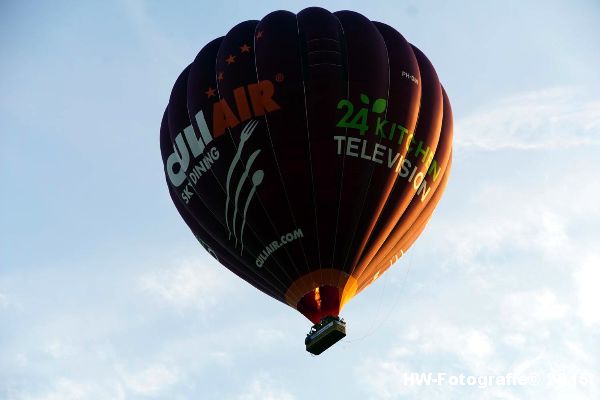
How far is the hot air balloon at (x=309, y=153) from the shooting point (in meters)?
22.0

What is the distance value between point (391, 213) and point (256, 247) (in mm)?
3094

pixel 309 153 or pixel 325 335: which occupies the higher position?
pixel 309 153

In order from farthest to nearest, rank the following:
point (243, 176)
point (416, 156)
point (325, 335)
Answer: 1. point (416, 156)
2. point (243, 176)
3. point (325, 335)

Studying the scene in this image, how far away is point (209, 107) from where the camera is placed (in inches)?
899

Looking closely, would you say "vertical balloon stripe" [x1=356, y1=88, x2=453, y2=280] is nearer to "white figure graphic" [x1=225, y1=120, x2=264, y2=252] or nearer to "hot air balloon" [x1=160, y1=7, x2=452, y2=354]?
"hot air balloon" [x1=160, y1=7, x2=452, y2=354]

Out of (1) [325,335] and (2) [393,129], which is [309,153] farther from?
(1) [325,335]

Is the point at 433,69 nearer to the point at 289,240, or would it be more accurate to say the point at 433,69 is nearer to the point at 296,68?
the point at 296,68

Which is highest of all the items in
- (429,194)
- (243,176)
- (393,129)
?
(393,129)

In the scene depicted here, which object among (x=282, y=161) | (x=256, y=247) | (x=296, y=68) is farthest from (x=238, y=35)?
(x=256, y=247)

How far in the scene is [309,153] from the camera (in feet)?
72.3

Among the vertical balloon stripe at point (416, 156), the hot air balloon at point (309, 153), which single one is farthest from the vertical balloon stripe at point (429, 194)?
the vertical balloon stripe at point (416, 156)

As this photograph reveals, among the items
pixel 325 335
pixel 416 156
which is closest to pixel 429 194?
pixel 416 156

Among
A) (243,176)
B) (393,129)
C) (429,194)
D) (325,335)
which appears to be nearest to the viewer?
(325,335)

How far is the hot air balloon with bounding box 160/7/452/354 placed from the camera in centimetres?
2197
